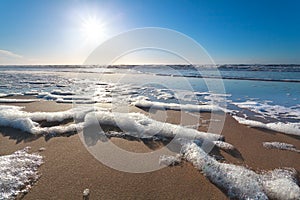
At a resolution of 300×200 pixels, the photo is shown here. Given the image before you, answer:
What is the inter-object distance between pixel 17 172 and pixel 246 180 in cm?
259

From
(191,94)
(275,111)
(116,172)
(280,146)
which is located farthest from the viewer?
(191,94)

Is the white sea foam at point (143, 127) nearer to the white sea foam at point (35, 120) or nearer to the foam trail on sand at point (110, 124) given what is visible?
the foam trail on sand at point (110, 124)

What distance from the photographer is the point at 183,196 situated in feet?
6.86

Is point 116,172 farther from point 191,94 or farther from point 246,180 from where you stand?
point 191,94

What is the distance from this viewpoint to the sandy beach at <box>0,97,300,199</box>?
2105 millimetres

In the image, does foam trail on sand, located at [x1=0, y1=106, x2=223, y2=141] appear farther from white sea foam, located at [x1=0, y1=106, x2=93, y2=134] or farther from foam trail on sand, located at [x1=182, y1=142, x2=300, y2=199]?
foam trail on sand, located at [x1=182, y1=142, x2=300, y2=199]

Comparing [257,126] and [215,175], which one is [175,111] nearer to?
[257,126]

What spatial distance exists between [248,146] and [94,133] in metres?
2.52

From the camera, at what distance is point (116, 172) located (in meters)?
2.44

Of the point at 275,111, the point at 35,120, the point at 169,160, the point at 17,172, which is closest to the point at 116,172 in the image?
the point at 169,160

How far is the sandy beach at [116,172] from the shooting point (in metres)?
2.11

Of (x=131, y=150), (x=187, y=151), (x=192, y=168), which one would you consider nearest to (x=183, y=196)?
(x=192, y=168)

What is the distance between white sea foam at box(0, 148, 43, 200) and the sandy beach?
9 cm

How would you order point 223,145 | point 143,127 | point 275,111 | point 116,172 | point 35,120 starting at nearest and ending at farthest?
point 116,172 < point 223,145 < point 143,127 < point 35,120 < point 275,111
